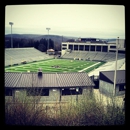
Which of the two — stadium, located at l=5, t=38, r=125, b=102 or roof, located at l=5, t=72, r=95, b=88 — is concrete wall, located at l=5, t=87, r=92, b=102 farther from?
roof, located at l=5, t=72, r=95, b=88

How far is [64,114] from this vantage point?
2.01 metres

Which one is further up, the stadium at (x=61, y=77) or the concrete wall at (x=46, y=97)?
the stadium at (x=61, y=77)

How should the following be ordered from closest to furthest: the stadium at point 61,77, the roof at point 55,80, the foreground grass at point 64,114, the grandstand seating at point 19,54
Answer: the foreground grass at point 64,114 → the grandstand seating at point 19,54 → the stadium at point 61,77 → the roof at point 55,80

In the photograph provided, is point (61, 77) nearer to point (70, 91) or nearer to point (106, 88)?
point (70, 91)

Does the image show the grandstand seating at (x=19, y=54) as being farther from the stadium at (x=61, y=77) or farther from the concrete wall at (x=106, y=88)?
the concrete wall at (x=106, y=88)

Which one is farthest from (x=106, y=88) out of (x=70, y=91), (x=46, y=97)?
(x=46, y=97)

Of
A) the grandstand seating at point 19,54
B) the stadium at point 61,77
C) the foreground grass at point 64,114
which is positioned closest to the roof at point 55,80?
the stadium at point 61,77

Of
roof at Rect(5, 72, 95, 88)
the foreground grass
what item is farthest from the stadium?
the foreground grass

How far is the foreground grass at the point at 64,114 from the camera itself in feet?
5.95

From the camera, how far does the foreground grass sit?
1.81 metres

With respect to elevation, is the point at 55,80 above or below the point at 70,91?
above

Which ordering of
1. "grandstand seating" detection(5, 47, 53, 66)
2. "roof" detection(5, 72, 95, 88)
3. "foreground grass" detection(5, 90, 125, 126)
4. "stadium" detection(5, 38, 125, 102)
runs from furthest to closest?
"roof" detection(5, 72, 95, 88) < "stadium" detection(5, 38, 125, 102) < "grandstand seating" detection(5, 47, 53, 66) < "foreground grass" detection(5, 90, 125, 126)

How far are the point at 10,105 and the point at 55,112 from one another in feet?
2.35
